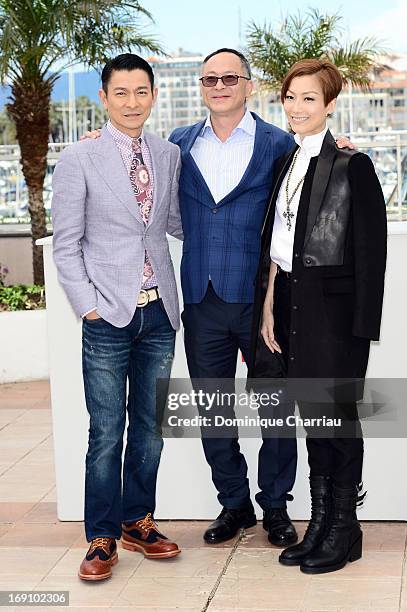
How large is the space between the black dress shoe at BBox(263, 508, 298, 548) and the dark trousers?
3 centimetres

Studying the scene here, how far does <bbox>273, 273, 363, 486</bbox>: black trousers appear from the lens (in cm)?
403

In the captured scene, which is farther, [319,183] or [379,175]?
[379,175]

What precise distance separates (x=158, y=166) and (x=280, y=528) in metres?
1.52

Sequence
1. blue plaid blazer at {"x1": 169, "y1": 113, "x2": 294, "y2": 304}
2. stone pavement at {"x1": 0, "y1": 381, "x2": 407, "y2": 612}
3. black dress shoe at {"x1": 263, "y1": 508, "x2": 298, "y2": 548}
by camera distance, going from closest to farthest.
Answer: stone pavement at {"x1": 0, "y1": 381, "x2": 407, "y2": 612} < blue plaid blazer at {"x1": 169, "y1": 113, "x2": 294, "y2": 304} < black dress shoe at {"x1": 263, "y1": 508, "x2": 298, "y2": 548}

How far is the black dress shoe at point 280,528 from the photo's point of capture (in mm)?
4352

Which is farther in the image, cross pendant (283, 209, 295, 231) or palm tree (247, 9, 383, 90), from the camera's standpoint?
palm tree (247, 9, 383, 90)

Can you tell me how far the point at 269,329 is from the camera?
4.10 meters

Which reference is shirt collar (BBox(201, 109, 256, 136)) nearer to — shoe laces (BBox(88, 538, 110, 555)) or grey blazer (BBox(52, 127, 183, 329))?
grey blazer (BBox(52, 127, 183, 329))

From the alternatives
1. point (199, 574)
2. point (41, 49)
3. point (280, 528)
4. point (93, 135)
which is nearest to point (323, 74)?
point (93, 135)

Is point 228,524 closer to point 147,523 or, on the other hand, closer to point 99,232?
point 147,523

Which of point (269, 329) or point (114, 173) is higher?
point (114, 173)

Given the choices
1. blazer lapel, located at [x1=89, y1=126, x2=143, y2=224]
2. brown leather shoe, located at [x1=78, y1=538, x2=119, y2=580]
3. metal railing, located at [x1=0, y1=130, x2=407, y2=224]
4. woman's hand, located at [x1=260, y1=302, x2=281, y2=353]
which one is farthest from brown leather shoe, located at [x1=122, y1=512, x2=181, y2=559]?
metal railing, located at [x1=0, y1=130, x2=407, y2=224]

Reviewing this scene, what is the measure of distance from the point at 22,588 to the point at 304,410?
48.5 inches

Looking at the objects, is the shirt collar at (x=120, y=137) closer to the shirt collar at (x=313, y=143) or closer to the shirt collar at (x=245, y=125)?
the shirt collar at (x=245, y=125)
